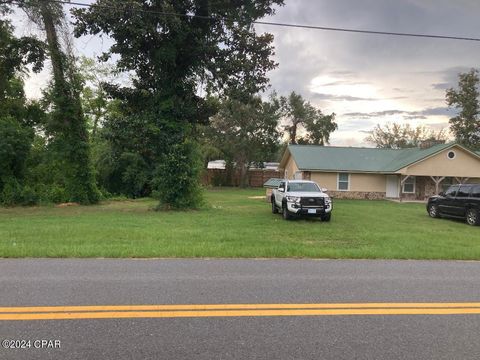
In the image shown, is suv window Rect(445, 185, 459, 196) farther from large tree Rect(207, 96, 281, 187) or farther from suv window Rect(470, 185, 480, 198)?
large tree Rect(207, 96, 281, 187)

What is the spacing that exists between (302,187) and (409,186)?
1989cm

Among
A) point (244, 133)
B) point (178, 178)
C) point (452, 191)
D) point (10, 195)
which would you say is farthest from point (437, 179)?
point (10, 195)

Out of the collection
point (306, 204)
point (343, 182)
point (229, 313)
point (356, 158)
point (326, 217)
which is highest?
point (356, 158)

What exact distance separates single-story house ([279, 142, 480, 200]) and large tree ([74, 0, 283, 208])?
14.2 metres

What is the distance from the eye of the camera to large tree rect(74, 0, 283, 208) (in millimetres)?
19891

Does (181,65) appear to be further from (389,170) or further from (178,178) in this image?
(389,170)

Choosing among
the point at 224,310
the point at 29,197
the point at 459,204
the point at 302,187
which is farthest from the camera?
the point at 29,197

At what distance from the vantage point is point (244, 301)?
5828mm

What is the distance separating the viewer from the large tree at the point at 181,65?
19891 millimetres

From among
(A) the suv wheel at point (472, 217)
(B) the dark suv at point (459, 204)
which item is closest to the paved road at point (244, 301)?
(A) the suv wheel at point (472, 217)

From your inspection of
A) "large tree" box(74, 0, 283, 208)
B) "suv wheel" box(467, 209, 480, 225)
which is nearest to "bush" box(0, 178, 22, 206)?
"large tree" box(74, 0, 283, 208)

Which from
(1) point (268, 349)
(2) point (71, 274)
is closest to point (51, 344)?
(1) point (268, 349)

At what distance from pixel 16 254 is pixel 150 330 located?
564 centimetres

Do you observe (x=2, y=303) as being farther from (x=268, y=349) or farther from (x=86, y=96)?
(x=86, y=96)
